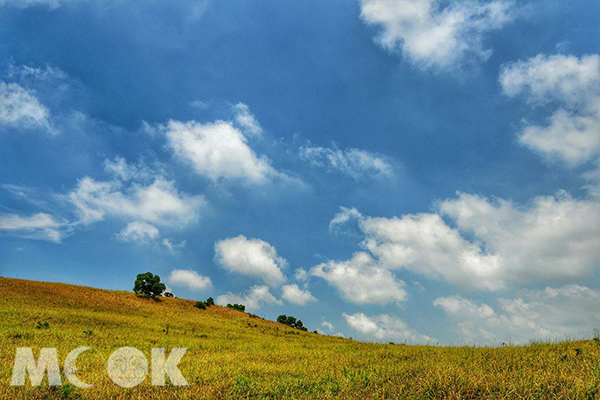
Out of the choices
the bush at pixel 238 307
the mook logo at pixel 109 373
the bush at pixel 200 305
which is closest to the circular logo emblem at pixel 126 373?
the mook logo at pixel 109 373

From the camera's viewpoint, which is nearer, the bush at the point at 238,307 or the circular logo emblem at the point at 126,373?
the circular logo emblem at the point at 126,373

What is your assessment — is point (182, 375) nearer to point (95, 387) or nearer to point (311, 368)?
point (95, 387)

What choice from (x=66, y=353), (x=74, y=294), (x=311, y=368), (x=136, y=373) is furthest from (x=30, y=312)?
(x=311, y=368)

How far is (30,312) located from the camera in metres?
32.3

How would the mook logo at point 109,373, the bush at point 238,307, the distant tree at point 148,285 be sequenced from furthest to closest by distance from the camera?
the bush at point 238,307, the distant tree at point 148,285, the mook logo at point 109,373

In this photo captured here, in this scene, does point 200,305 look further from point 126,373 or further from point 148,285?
point 126,373

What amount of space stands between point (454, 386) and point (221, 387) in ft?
20.0

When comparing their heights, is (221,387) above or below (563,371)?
below

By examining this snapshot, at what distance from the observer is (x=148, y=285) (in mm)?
57781

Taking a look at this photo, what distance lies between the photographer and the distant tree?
5738 centimetres

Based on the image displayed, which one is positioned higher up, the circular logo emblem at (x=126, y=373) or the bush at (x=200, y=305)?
the bush at (x=200, y=305)

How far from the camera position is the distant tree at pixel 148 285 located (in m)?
57.4

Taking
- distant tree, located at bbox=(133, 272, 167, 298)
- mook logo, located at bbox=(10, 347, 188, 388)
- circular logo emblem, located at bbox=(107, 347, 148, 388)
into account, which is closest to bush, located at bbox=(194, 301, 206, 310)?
distant tree, located at bbox=(133, 272, 167, 298)

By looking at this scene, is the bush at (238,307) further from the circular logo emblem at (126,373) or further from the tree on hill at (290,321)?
the circular logo emblem at (126,373)
